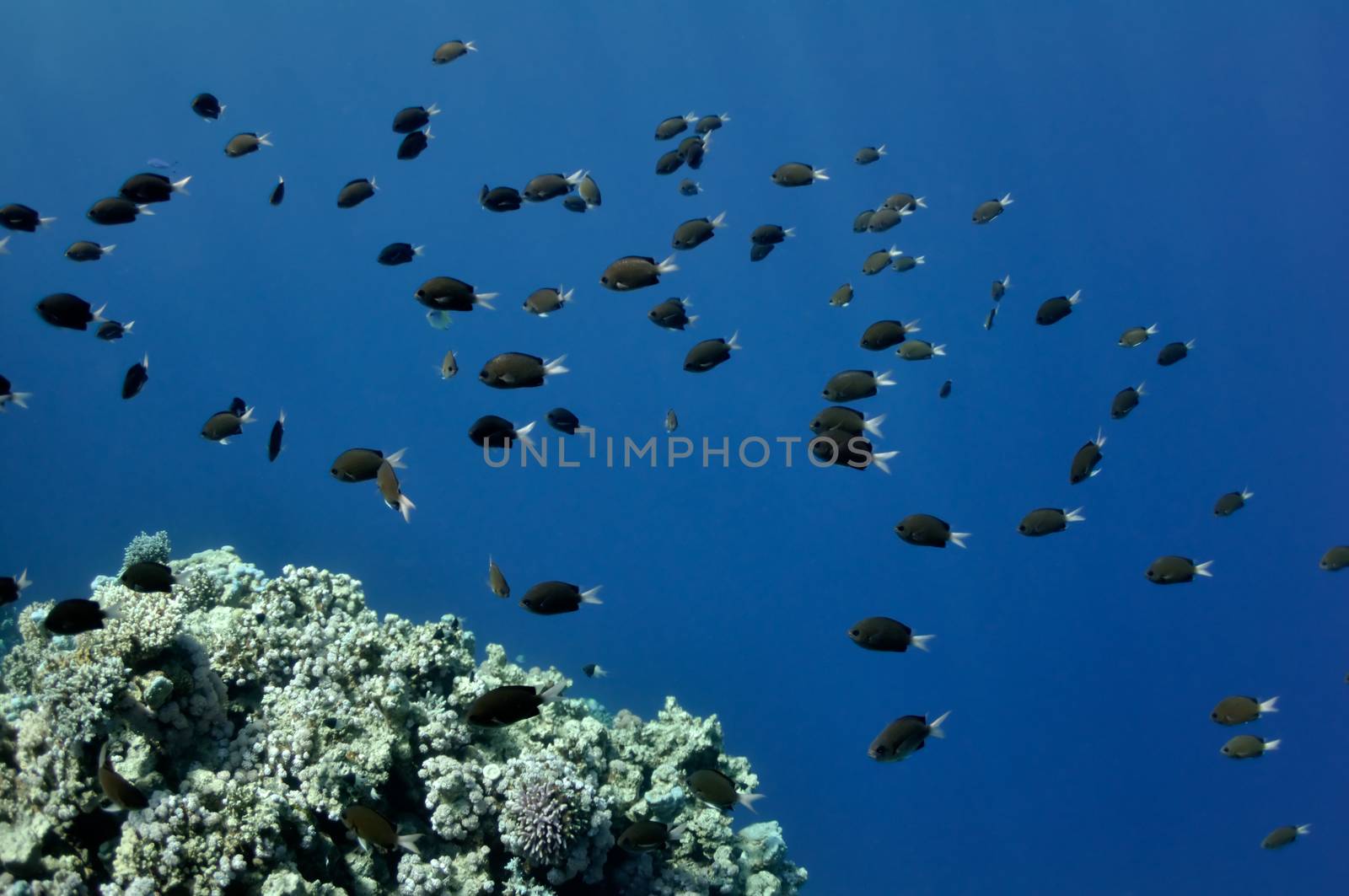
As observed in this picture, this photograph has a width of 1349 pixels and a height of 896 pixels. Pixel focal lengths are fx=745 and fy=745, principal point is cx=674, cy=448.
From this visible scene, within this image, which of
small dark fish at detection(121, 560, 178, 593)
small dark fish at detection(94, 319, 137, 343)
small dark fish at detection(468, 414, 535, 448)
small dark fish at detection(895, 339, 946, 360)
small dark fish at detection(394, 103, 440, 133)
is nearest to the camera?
small dark fish at detection(121, 560, 178, 593)

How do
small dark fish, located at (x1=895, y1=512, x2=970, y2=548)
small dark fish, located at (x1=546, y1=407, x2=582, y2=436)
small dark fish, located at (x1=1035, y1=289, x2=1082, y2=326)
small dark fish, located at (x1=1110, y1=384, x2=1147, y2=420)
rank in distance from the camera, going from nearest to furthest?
small dark fish, located at (x1=895, y1=512, x2=970, y2=548) < small dark fish, located at (x1=546, y1=407, x2=582, y2=436) < small dark fish, located at (x1=1110, y1=384, x2=1147, y2=420) < small dark fish, located at (x1=1035, y1=289, x2=1082, y2=326)

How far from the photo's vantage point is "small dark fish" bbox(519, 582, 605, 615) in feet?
16.1

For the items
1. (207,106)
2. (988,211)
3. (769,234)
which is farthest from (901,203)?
(207,106)

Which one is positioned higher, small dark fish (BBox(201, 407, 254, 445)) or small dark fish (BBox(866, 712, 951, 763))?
small dark fish (BBox(201, 407, 254, 445))

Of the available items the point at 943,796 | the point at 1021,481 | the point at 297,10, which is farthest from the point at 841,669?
the point at 297,10

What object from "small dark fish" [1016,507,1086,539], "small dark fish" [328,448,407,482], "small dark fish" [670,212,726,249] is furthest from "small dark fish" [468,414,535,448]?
"small dark fish" [1016,507,1086,539]

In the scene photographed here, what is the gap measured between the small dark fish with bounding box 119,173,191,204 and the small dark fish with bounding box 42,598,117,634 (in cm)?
358

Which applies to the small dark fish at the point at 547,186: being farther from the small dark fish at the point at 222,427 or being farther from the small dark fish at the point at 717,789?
the small dark fish at the point at 717,789

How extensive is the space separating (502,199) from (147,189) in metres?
2.90

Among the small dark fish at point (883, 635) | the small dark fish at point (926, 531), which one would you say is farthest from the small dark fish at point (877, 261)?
the small dark fish at point (883, 635)

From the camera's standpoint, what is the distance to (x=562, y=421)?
705 centimetres

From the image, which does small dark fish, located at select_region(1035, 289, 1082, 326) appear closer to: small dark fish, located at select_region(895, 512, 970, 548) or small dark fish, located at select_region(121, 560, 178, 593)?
small dark fish, located at select_region(895, 512, 970, 548)

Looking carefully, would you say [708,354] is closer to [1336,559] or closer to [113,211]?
[113,211]

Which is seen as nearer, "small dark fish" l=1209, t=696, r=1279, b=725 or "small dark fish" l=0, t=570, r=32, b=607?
"small dark fish" l=0, t=570, r=32, b=607
